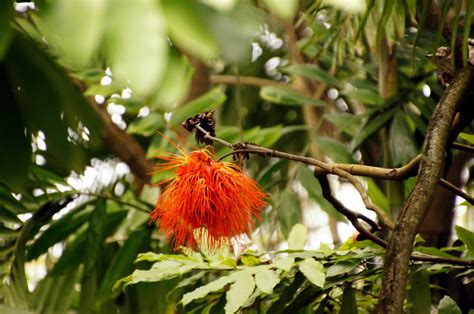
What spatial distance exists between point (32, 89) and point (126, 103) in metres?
1.12

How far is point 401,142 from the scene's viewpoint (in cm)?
142

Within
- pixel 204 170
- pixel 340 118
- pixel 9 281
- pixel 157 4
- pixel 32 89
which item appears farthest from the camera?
pixel 340 118

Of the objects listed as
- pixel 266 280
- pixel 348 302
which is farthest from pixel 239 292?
pixel 348 302

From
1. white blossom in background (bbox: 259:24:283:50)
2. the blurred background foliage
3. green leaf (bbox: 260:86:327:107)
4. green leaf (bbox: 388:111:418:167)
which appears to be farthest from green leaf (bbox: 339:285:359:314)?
white blossom in background (bbox: 259:24:283:50)

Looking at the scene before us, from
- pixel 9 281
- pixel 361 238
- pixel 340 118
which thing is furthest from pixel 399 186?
pixel 9 281

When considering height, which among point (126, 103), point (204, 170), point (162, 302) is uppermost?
point (126, 103)

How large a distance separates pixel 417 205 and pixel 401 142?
2.34 feet

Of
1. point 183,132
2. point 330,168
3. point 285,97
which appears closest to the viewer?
point 330,168

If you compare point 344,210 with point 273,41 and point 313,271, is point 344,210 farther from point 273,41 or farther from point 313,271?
point 273,41

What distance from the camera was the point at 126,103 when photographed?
1.58 metres

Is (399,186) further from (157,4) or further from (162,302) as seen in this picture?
(157,4)

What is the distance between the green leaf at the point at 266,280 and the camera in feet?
2.97

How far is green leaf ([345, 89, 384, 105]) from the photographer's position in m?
1.53

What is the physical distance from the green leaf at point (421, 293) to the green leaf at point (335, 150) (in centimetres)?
58
